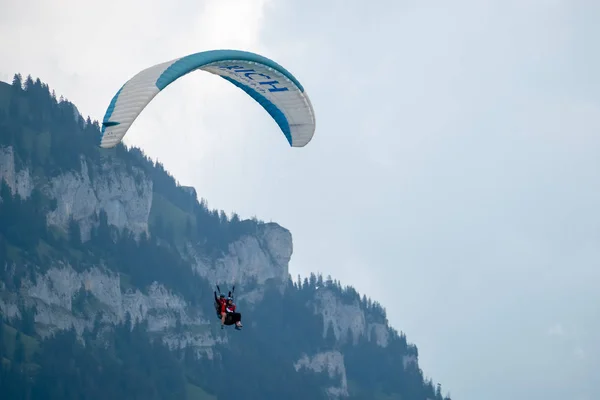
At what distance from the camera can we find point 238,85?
290ft

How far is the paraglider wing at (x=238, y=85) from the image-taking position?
250 ft

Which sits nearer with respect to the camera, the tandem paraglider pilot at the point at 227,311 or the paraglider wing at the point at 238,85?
the paraglider wing at the point at 238,85

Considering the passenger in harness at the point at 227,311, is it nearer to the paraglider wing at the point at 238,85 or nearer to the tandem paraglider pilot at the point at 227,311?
the tandem paraglider pilot at the point at 227,311

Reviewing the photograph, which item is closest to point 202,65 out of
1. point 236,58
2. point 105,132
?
point 236,58

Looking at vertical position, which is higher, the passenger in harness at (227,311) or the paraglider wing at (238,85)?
the paraglider wing at (238,85)

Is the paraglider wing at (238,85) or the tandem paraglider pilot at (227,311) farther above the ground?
the paraglider wing at (238,85)

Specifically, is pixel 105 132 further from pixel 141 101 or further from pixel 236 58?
pixel 236 58

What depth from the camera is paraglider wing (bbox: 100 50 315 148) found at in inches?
3004

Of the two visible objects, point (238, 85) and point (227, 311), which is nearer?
point (227, 311)

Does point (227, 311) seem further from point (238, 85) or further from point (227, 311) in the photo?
point (238, 85)

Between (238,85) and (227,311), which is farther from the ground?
(238,85)

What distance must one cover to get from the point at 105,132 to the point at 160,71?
5561 millimetres

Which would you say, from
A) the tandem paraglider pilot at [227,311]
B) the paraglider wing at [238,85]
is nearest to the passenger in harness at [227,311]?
the tandem paraglider pilot at [227,311]

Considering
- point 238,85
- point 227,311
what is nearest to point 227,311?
point 227,311
